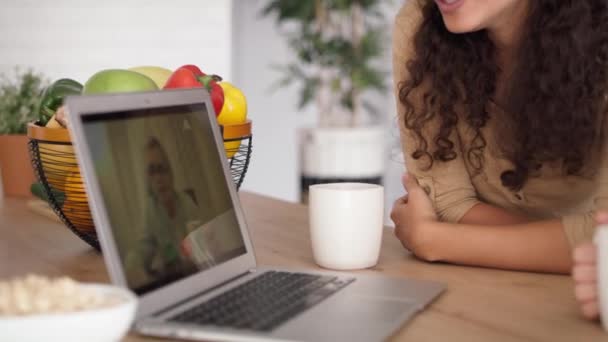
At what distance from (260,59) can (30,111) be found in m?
3.57

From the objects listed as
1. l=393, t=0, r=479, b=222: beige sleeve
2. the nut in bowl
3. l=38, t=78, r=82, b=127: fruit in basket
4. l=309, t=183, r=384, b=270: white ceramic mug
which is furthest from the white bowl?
l=393, t=0, r=479, b=222: beige sleeve

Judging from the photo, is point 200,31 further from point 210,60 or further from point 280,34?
point 280,34

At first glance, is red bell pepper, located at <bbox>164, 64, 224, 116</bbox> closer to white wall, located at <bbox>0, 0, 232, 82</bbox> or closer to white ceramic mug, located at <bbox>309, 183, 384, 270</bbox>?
white ceramic mug, located at <bbox>309, 183, 384, 270</bbox>

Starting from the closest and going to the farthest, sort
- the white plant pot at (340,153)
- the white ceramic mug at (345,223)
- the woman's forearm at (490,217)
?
the white ceramic mug at (345,223), the woman's forearm at (490,217), the white plant pot at (340,153)

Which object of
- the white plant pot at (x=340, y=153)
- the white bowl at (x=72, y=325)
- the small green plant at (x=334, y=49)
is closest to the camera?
the white bowl at (x=72, y=325)

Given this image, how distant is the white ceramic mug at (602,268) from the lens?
2.62 ft

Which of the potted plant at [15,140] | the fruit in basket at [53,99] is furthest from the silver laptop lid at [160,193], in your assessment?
the potted plant at [15,140]

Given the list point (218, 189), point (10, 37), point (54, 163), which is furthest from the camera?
point (10, 37)

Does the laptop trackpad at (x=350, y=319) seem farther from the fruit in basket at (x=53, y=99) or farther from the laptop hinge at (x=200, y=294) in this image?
the fruit in basket at (x=53, y=99)

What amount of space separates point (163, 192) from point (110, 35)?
8.20 feet

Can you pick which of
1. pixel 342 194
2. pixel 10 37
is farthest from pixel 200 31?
pixel 342 194

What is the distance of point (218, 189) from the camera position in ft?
3.34

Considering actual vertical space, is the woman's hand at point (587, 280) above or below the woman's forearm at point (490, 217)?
above

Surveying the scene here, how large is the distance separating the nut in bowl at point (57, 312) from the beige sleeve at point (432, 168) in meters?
0.77
